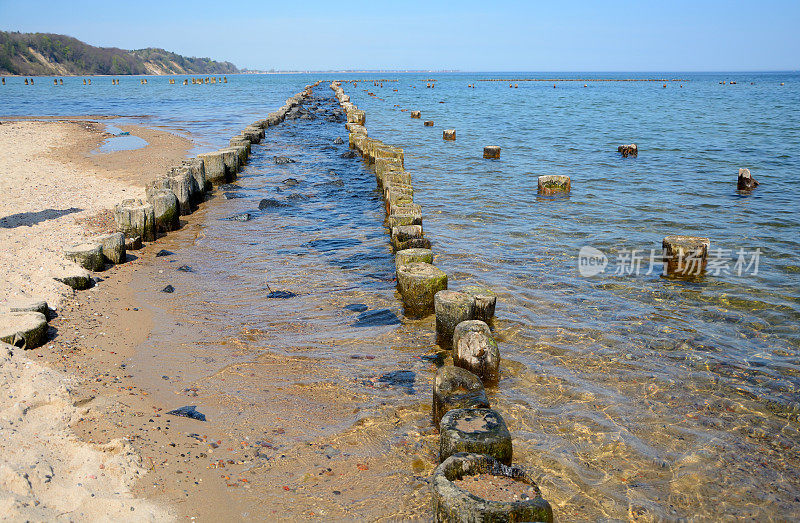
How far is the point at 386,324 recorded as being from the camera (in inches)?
272

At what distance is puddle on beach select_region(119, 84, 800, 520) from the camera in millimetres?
4125

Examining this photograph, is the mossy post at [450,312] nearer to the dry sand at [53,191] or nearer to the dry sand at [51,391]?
the dry sand at [51,391]

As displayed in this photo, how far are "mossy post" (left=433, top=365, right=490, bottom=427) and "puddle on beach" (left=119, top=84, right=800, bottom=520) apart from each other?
304 mm

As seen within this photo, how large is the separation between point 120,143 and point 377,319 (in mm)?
19831

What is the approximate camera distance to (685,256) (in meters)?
8.29

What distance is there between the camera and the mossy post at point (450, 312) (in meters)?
6.10

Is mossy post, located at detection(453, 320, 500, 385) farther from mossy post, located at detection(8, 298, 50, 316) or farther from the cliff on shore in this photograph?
the cliff on shore

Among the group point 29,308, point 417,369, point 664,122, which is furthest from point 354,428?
point 664,122

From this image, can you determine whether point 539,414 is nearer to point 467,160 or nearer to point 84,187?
point 84,187

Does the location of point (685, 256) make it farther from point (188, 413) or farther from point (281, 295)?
point (188, 413)

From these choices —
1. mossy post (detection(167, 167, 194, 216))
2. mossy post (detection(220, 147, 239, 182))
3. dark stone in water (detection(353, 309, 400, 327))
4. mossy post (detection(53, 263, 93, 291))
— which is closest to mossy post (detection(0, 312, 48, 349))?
mossy post (detection(53, 263, 93, 291))

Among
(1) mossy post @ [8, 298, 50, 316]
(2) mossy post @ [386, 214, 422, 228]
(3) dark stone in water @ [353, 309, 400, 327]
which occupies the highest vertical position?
(2) mossy post @ [386, 214, 422, 228]

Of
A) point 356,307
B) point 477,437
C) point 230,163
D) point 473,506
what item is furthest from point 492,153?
point 473,506

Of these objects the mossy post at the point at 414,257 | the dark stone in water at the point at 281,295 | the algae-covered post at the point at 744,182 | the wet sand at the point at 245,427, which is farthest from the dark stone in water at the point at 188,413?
the algae-covered post at the point at 744,182
